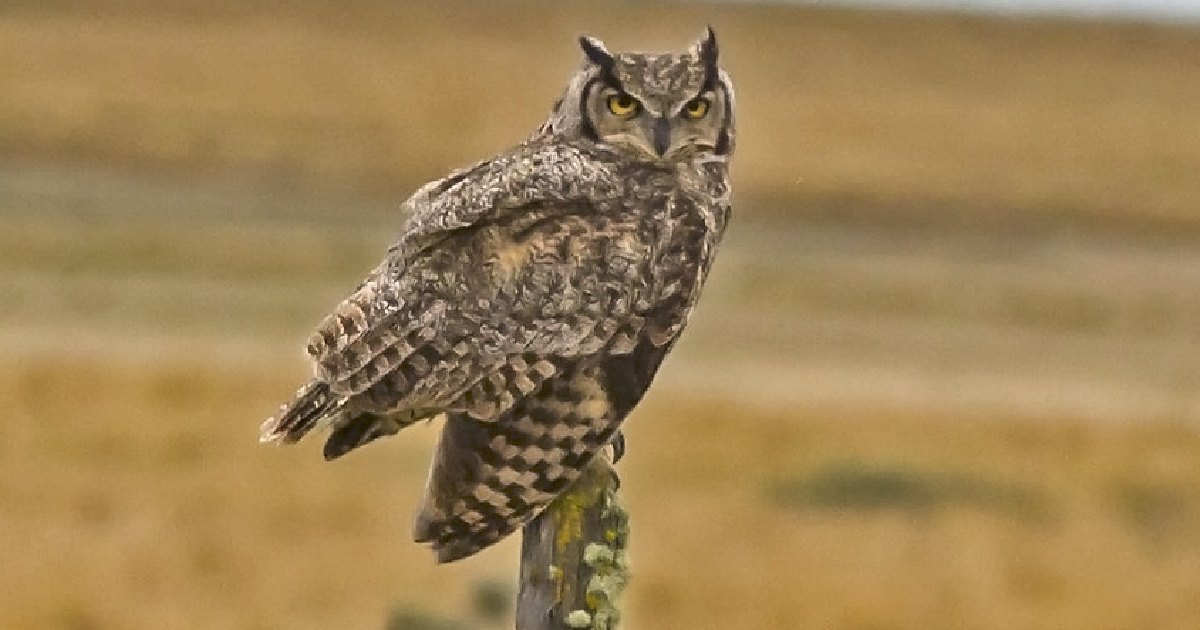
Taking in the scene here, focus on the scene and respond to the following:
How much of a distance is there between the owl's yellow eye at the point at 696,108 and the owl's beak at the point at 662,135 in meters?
0.07

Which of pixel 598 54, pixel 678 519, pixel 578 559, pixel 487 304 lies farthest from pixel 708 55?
pixel 678 519

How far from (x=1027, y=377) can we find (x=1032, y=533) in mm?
7886

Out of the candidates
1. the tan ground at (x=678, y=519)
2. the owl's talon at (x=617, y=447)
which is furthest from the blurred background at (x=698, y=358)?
→ the owl's talon at (x=617, y=447)

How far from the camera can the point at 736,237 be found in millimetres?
35812

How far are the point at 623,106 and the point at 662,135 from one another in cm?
12

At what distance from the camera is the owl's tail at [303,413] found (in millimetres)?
4469

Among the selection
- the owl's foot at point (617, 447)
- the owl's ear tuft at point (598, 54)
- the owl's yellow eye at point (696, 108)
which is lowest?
the owl's foot at point (617, 447)

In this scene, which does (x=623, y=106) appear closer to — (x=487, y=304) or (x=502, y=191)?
(x=502, y=191)

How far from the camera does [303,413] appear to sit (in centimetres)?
447

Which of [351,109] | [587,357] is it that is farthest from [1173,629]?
[351,109]

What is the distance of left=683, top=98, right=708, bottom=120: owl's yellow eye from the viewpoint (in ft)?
16.5

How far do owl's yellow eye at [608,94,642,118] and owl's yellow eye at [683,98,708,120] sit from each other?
0.11 metres

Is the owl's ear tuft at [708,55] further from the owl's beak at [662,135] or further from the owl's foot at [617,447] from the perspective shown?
the owl's foot at [617,447]

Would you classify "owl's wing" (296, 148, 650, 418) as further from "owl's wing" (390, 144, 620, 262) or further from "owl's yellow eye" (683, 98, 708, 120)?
"owl's yellow eye" (683, 98, 708, 120)
